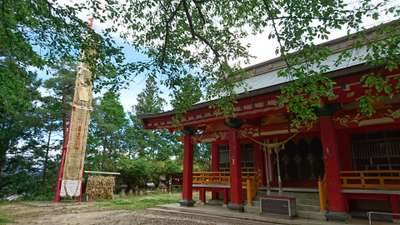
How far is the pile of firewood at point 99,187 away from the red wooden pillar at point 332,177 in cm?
1432

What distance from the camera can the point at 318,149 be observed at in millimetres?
10734

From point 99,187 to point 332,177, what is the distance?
14593 millimetres

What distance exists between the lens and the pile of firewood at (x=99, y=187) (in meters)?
18.1

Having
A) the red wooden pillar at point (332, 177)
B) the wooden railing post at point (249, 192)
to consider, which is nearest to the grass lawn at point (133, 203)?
the wooden railing post at point (249, 192)

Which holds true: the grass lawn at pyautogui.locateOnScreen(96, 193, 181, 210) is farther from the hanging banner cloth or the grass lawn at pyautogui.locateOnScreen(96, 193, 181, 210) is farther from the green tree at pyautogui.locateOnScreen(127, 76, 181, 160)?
the green tree at pyautogui.locateOnScreen(127, 76, 181, 160)

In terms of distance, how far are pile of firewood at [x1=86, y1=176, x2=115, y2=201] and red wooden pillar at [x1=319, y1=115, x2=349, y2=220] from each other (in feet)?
47.0

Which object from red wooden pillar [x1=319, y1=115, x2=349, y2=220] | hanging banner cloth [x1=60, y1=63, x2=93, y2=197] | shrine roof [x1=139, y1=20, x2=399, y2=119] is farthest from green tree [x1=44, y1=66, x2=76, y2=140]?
red wooden pillar [x1=319, y1=115, x2=349, y2=220]

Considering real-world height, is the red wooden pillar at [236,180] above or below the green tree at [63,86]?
below

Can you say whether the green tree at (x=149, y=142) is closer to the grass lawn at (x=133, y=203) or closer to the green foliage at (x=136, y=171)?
the green foliage at (x=136, y=171)

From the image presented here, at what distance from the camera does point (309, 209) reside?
8945mm

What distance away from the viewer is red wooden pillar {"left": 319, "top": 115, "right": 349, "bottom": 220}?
7840 millimetres

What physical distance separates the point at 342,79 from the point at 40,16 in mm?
6473

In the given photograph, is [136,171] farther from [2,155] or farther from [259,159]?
[259,159]

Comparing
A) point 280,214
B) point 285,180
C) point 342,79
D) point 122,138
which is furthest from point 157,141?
point 342,79
